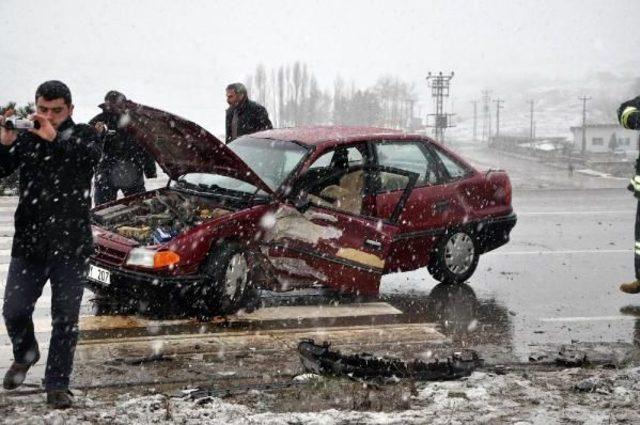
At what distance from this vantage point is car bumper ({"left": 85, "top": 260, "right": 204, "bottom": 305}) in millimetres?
7273

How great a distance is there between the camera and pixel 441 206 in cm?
923

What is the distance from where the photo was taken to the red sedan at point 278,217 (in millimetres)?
7445

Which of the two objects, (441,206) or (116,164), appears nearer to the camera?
(441,206)

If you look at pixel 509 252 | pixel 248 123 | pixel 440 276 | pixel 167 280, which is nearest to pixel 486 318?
pixel 440 276

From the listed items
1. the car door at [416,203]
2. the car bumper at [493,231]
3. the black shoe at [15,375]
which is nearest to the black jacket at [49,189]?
the black shoe at [15,375]

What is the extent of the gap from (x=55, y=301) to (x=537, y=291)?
228 inches

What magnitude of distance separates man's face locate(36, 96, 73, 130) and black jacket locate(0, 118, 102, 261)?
53 millimetres

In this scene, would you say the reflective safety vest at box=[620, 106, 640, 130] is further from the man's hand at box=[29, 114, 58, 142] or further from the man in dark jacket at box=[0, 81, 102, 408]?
the man's hand at box=[29, 114, 58, 142]

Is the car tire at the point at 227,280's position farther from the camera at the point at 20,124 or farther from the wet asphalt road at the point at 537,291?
the camera at the point at 20,124

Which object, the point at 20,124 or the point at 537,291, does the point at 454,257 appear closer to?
the point at 537,291

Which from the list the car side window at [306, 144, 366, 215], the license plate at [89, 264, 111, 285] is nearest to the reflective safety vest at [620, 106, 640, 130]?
the car side window at [306, 144, 366, 215]

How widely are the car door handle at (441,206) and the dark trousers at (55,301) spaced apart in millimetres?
4740

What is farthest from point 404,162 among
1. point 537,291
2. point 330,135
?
point 537,291

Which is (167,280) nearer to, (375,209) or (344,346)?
(344,346)
